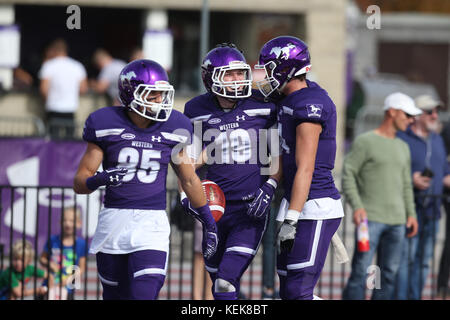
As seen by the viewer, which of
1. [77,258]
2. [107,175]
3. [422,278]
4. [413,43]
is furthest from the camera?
[413,43]

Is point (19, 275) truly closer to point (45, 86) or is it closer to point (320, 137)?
point (320, 137)

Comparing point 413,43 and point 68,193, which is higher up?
point 413,43

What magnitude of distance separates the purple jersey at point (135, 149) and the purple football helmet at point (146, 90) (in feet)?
0.34

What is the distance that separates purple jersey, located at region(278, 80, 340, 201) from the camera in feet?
24.2

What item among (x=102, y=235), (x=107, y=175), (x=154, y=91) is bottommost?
(x=102, y=235)

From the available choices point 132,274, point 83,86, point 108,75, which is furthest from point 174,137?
point 108,75

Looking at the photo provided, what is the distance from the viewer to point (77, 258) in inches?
393

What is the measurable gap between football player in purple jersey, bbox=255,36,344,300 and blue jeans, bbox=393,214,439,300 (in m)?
3.31

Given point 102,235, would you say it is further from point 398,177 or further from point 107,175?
point 398,177

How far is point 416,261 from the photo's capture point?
36.5 ft

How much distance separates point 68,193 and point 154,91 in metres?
5.22

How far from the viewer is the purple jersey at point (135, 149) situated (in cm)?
710

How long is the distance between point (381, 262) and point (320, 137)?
3.07 metres

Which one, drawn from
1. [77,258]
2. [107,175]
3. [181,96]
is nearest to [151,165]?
[107,175]
